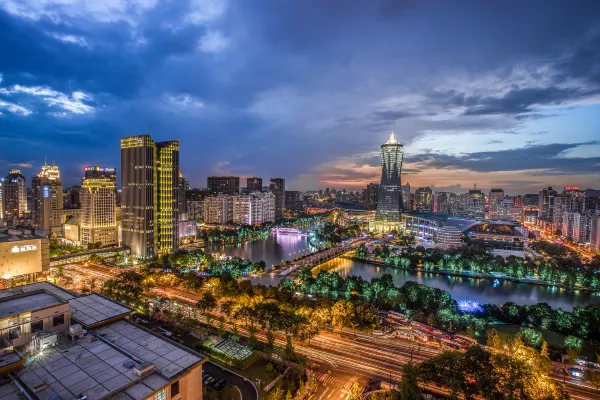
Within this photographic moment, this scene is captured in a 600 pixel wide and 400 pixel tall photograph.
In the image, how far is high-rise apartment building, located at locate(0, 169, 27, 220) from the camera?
4362 cm

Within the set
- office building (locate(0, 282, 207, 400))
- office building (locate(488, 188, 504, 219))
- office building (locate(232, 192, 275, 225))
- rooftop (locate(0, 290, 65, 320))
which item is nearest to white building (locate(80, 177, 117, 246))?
office building (locate(232, 192, 275, 225))

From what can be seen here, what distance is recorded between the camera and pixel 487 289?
2077cm

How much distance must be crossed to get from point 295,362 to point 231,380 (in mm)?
1946

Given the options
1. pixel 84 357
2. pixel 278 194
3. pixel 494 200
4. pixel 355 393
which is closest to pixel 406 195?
pixel 494 200

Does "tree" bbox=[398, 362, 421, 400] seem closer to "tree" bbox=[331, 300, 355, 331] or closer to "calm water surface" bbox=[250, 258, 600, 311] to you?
"tree" bbox=[331, 300, 355, 331]

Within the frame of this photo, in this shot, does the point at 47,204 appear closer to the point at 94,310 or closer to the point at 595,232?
the point at 94,310

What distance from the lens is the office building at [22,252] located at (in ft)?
55.0

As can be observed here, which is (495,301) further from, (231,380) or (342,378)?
(231,380)

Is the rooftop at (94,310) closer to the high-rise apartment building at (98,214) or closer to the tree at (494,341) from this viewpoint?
the tree at (494,341)

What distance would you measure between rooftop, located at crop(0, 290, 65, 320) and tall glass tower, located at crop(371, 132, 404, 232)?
4090 cm

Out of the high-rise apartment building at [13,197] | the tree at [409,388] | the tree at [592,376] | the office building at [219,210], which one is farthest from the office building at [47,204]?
the tree at [592,376]

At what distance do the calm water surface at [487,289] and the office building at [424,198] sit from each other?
67947 mm

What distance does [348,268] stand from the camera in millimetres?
25547

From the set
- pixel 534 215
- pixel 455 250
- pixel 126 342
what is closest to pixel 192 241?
pixel 455 250
